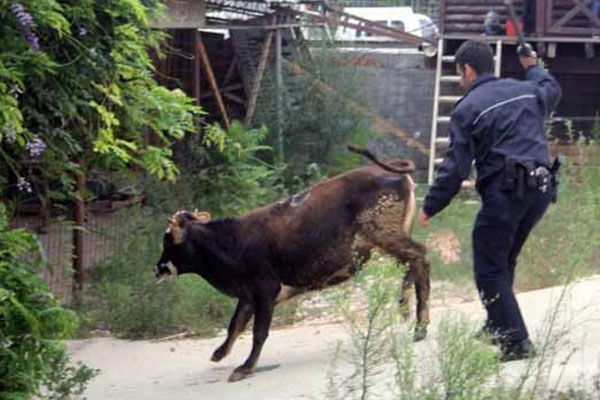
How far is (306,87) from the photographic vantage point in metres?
17.6

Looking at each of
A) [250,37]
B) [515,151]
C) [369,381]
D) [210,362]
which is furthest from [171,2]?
[369,381]

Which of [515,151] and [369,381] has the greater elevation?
[515,151]

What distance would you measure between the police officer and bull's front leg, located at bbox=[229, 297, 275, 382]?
1237 millimetres

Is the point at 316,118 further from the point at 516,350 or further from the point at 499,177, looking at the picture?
the point at 516,350

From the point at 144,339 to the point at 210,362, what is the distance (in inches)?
46.3

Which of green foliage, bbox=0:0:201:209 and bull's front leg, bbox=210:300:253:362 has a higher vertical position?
green foliage, bbox=0:0:201:209

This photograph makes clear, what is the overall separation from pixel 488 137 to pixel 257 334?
1.92 m

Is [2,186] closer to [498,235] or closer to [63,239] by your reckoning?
[498,235]

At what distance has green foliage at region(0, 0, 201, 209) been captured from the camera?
23.0 ft

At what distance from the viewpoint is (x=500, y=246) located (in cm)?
789

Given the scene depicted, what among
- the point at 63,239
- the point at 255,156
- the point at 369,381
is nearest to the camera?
the point at 369,381

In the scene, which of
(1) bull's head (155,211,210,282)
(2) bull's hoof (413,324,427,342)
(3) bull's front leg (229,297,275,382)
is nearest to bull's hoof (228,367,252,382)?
(3) bull's front leg (229,297,275,382)

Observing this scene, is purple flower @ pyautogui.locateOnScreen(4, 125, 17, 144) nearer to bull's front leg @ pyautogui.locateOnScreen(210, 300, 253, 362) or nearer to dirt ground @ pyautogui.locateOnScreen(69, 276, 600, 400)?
dirt ground @ pyautogui.locateOnScreen(69, 276, 600, 400)

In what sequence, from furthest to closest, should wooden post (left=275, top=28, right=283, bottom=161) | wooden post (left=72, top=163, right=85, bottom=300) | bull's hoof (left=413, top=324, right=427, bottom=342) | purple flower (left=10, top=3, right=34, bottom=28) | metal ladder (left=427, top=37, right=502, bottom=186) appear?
metal ladder (left=427, top=37, right=502, bottom=186) → wooden post (left=275, top=28, right=283, bottom=161) → wooden post (left=72, top=163, right=85, bottom=300) → bull's hoof (left=413, top=324, right=427, bottom=342) → purple flower (left=10, top=3, right=34, bottom=28)
